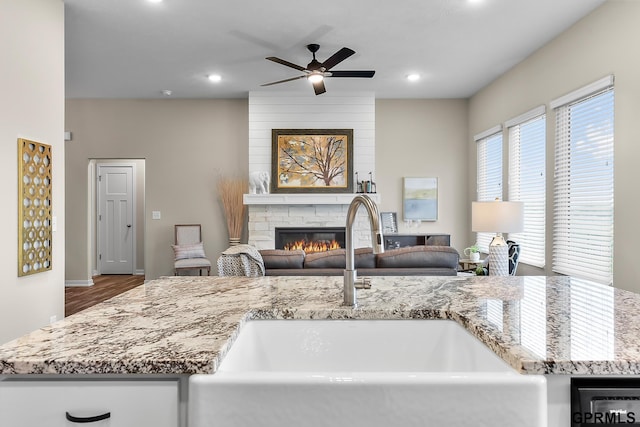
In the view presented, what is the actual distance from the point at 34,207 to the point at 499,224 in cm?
360

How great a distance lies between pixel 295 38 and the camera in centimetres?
440

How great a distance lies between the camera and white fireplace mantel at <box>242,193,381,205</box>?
6.33 meters

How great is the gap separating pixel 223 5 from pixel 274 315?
3.22 meters

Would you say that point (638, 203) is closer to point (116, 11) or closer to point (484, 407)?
point (484, 407)

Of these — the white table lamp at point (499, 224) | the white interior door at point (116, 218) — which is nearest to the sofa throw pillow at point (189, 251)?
the white interior door at point (116, 218)

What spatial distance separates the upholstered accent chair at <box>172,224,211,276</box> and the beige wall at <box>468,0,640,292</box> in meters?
4.36

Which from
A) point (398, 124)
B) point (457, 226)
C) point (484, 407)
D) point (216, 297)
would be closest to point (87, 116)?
point (398, 124)

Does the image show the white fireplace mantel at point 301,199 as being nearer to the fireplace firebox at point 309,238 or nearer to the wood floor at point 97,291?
the fireplace firebox at point 309,238

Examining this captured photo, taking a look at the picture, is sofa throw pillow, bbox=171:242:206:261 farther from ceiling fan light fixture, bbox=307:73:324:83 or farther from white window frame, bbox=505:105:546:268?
white window frame, bbox=505:105:546:268

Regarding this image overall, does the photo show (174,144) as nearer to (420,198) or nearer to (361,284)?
(420,198)

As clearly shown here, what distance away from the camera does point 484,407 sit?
2.61 ft

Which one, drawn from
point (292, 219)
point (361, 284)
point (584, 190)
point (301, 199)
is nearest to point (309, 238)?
point (292, 219)

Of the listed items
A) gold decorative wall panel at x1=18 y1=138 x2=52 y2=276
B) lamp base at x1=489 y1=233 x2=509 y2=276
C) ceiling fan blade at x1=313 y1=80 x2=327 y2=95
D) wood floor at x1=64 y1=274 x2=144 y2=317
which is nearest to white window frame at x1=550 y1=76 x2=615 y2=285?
lamp base at x1=489 y1=233 x2=509 y2=276

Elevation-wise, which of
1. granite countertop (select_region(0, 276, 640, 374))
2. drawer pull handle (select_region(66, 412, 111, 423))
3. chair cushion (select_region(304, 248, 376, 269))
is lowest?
drawer pull handle (select_region(66, 412, 111, 423))
